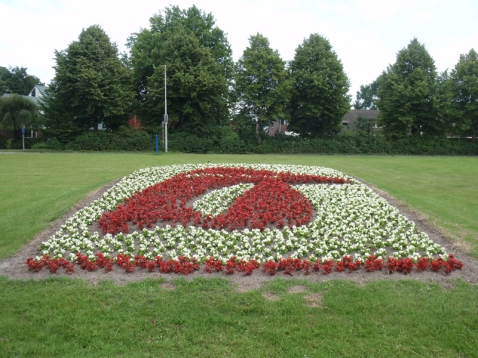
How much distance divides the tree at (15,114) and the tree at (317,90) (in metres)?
25.3

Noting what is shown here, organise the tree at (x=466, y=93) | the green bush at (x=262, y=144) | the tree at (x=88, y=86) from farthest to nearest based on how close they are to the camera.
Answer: the tree at (x=466, y=93)
the tree at (x=88, y=86)
the green bush at (x=262, y=144)

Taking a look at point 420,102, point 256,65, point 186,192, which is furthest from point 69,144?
point 420,102

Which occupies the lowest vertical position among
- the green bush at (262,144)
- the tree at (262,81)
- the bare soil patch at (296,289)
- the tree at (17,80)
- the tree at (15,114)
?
the bare soil patch at (296,289)

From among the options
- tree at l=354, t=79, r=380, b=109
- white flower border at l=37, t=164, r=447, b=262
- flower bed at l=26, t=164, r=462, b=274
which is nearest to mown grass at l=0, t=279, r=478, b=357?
flower bed at l=26, t=164, r=462, b=274

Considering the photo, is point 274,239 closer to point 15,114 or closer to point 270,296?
point 270,296

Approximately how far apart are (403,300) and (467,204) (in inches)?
307

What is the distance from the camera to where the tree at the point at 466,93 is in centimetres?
3800

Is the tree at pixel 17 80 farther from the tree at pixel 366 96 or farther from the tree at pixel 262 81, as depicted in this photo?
the tree at pixel 366 96

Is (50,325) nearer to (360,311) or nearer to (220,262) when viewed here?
(220,262)

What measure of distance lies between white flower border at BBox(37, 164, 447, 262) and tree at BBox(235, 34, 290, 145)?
29054mm

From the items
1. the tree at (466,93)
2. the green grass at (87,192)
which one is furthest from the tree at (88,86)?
the tree at (466,93)

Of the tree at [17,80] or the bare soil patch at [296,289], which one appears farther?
the tree at [17,80]

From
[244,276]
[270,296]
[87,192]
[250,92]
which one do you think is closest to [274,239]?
[244,276]

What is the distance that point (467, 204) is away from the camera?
446 inches
